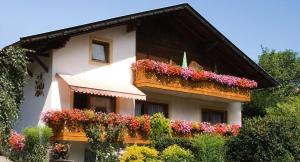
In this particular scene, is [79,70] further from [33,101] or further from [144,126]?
[144,126]

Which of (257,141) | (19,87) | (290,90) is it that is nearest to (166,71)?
(19,87)

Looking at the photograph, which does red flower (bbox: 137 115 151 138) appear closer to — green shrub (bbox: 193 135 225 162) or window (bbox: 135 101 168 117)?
window (bbox: 135 101 168 117)

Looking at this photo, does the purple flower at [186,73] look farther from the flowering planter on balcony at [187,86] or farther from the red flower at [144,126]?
the red flower at [144,126]

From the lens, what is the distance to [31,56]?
23219mm

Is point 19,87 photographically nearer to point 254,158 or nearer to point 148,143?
point 148,143

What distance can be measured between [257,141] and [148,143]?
7.53m

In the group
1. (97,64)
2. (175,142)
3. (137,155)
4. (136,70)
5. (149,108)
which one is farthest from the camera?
(149,108)

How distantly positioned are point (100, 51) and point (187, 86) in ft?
15.2

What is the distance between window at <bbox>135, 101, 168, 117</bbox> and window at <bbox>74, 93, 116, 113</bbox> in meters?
2.37

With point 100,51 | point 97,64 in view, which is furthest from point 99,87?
point 100,51

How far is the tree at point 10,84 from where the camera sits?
2075 centimetres

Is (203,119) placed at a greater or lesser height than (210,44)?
lesser

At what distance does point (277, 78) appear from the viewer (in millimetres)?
41406

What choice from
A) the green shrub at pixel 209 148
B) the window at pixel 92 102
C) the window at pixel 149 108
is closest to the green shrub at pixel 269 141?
the green shrub at pixel 209 148
